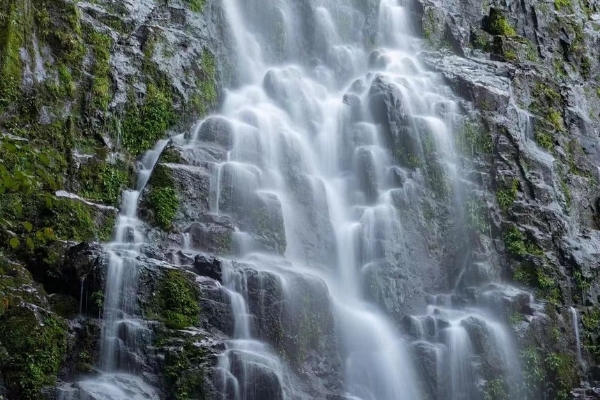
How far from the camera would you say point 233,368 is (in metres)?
11.2

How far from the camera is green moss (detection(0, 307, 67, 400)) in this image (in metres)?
10.3

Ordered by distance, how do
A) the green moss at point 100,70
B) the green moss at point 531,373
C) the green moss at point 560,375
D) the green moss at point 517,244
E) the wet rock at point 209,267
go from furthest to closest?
the green moss at point 517,244, the green moss at point 100,70, the green moss at point 560,375, the green moss at point 531,373, the wet rock at point 209,267

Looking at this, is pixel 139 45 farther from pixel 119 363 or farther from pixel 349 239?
pixel 119 363

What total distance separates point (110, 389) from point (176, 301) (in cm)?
205

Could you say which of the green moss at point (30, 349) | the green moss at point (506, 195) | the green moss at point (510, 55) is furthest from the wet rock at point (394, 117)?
the green moss at point (30, 349)

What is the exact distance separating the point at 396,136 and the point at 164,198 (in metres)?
7.03

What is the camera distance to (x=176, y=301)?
1197 cm

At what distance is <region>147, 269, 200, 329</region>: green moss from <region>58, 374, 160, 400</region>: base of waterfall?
47.8 inches

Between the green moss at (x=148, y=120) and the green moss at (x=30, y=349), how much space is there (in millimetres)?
6336

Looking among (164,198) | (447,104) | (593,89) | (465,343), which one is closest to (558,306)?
(465,343)

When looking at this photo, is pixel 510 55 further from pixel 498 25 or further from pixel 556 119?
pixel 556 119

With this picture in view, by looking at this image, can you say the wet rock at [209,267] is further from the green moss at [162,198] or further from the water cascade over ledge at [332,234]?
the green moss at [162,198]

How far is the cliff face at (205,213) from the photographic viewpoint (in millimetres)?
11492

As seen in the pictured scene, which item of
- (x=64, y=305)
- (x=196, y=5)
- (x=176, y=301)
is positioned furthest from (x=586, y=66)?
(x=64, y=305)
